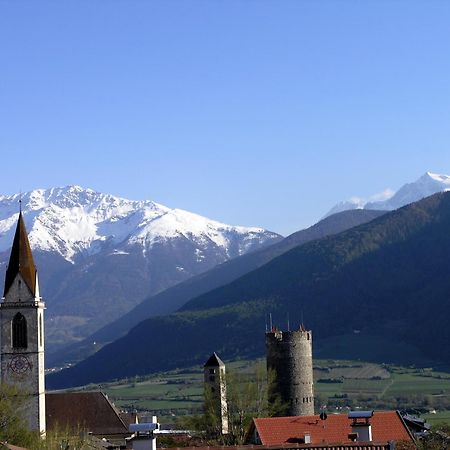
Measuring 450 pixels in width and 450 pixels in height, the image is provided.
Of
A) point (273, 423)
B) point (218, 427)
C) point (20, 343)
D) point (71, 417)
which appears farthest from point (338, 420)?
point (71, 417)

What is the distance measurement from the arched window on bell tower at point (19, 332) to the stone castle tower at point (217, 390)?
16477 mm

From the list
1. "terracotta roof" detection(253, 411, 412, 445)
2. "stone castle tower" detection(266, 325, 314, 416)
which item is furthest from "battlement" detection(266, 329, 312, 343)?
"terracotta roof" detection(253, 411, 412, 445)

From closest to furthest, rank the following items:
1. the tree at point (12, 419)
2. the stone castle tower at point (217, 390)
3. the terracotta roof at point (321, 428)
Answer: the tree at point (12, 419)
the terracotta roof at point (321, 428)
the stone castle tower at point (217, 390)

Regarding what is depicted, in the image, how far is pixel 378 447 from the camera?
56.4m

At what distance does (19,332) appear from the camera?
343 ft

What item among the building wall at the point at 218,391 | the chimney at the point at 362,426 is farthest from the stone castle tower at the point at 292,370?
the chimney at the point at 362,426

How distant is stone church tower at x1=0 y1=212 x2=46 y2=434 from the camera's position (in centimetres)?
10381

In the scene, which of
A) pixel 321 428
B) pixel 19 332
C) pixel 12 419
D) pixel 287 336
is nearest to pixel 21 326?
pixel 19 332

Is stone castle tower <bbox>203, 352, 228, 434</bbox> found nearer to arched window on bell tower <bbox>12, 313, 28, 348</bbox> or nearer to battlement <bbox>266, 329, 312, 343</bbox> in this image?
battlement <bbox>266, 329, 312, 343</bbox>

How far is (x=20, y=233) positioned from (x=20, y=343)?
8.78 metres

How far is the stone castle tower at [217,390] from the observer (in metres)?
107

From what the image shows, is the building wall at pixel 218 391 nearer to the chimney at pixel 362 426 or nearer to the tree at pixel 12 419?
the tree at pixel 12 419

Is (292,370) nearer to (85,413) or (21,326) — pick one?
(85,413)

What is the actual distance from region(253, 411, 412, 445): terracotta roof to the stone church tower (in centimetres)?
2417
